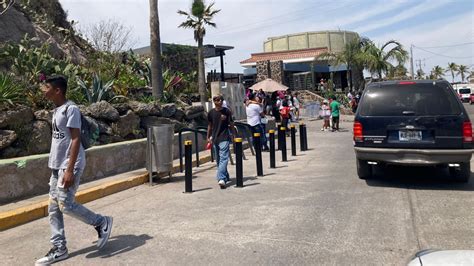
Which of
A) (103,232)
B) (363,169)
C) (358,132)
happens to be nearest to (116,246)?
(103,232)

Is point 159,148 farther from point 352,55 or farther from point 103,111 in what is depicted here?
point 352,55

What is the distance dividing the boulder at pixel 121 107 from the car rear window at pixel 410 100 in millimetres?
5795

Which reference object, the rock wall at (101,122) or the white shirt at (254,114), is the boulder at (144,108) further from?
the white shirt at (254,114)

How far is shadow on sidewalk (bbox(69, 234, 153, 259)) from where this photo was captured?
4.63m

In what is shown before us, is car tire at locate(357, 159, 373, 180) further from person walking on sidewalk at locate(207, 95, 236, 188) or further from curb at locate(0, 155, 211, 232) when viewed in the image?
curb at locate(0, 155, 211, 232)

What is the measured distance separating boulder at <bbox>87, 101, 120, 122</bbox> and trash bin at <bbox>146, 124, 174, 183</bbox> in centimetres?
234

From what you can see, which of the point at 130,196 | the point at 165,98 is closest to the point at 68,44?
the point at 165,98

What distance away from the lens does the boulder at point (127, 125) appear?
10.1 m

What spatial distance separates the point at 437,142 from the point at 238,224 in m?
3.54

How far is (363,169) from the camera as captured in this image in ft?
25.8

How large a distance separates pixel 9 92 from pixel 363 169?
6.70 m

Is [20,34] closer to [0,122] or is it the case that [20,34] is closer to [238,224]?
[0,122]

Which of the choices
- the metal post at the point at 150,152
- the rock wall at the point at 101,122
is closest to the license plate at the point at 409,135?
the metal post at the point at 150,152

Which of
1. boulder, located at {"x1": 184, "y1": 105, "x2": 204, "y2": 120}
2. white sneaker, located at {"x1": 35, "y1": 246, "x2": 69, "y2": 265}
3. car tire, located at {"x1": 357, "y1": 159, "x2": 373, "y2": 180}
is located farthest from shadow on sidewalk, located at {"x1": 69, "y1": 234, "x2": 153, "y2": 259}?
boulder, located at {"x1": 184, "y1": 105, "x2": 204, "y2": 120}
